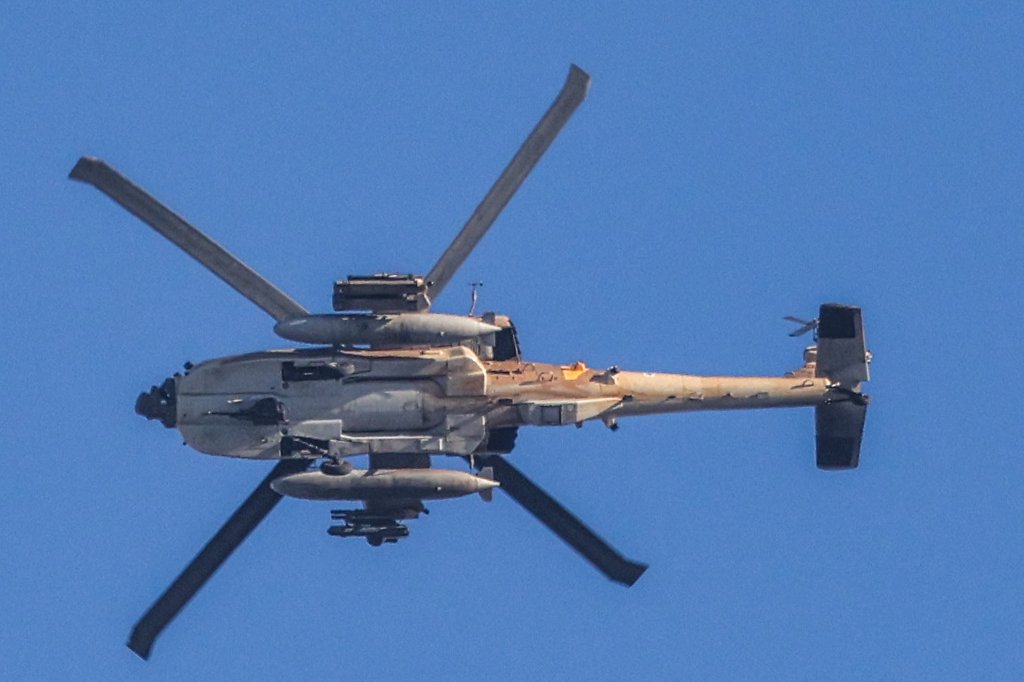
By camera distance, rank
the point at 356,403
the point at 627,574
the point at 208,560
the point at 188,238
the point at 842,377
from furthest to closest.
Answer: the point at 842,377
the point at 627,574
the point at 208,560
the point at 356,403
the point at 188,238

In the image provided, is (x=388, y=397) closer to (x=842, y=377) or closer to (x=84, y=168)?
(x=84, y=168)

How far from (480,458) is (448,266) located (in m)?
3.12

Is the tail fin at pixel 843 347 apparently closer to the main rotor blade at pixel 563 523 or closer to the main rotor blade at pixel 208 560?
the main rotor blade at pixel 563 523

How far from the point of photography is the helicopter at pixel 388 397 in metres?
33.5

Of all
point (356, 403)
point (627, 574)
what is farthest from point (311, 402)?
point (627, 574)

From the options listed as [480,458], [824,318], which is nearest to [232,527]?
[480,458]

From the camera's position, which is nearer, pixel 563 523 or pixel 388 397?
pixel 388 397

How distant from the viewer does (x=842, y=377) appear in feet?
122

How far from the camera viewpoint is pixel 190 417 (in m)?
34.4

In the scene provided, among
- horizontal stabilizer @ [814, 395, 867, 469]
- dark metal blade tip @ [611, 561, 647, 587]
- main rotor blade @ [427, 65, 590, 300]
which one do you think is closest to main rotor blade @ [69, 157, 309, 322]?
main rotor blade @ [427, 65, 590, 300]

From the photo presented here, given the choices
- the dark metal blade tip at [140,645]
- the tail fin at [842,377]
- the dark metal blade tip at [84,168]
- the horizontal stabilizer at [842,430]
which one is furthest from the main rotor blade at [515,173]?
the dark metal blade tip at [140,645]

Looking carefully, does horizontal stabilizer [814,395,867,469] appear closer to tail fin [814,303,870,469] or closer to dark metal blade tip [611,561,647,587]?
tail fin [814,303,870,469]

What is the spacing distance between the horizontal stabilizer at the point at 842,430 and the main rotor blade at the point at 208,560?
25.9 ft

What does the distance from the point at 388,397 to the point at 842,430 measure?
274 inches
